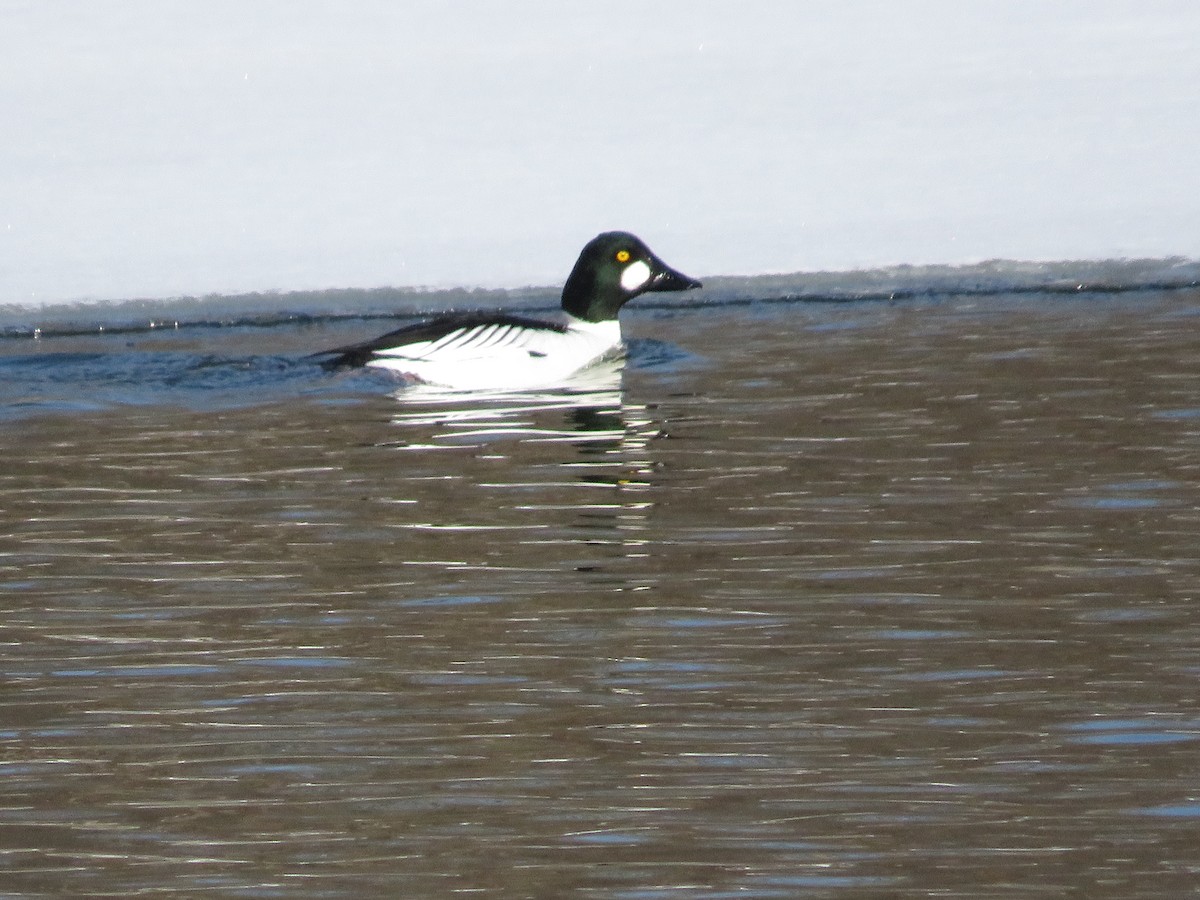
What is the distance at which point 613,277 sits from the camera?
956 cm

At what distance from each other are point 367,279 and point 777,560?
5337mm

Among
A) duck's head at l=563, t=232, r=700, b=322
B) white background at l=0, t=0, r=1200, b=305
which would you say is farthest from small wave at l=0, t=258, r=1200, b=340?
duck's head at l=563, t=232, r=700, b=322

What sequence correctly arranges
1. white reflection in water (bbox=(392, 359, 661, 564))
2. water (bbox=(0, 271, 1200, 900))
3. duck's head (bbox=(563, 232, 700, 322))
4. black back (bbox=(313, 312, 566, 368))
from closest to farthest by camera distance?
water (bbox=(0, 271, 1200, 900)) → white reflection in water (bbox=(392, 359, 661, 564)) → black back (bbox=(313, 312, 566, 368)) → duck's head (bbox=(563, 232, 700, 322))

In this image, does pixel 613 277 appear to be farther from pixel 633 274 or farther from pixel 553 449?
pixel 553 449

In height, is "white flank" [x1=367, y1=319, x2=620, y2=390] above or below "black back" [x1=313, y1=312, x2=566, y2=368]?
below

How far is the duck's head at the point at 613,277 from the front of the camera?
9.51 m

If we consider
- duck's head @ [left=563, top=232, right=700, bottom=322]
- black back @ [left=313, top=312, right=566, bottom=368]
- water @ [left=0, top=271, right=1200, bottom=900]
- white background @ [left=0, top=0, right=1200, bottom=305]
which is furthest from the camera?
white background @ [left=0, top=0, right=1200, bottom=305]

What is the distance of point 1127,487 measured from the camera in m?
5.67

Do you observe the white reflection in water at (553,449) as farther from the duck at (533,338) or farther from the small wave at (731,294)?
the small wave at (731,294)

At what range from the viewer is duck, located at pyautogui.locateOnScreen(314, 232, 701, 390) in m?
8.38

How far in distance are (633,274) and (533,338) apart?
93cm

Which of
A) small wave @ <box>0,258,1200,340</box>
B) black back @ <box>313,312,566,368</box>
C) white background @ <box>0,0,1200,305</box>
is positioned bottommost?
black back @ <box>313,312,566,368</box>

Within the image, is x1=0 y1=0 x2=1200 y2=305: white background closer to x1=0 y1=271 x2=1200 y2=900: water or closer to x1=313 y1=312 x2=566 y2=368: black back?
x1=313 y1=312 x2=566 y2=368: black back

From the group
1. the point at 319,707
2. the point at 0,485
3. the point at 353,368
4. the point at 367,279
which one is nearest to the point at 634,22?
the point at 367,279
